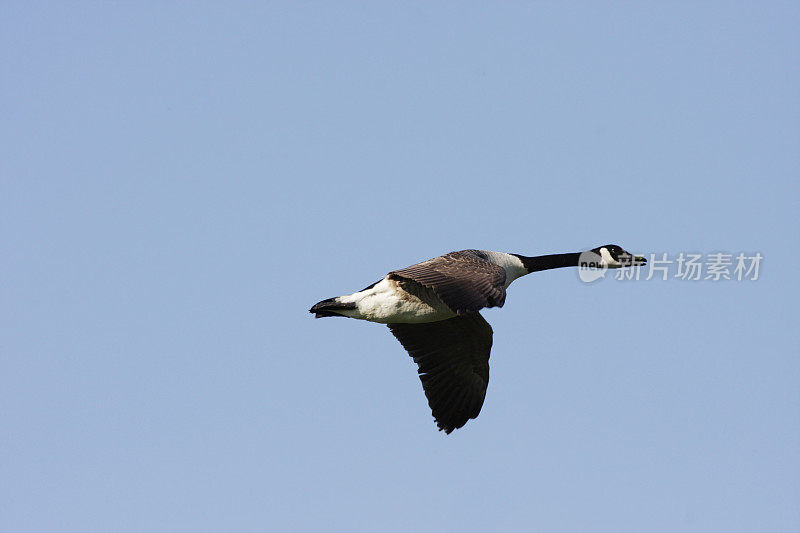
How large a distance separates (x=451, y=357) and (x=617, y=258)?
3.24 meters

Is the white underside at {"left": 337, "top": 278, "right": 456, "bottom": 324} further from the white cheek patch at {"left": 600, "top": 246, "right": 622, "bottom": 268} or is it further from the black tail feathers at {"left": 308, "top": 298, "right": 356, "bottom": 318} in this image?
the white cheek patch at {"left": 600, "top": 246, "right": 622, "bottom": 268}

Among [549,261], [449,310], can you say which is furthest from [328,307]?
[549,261]

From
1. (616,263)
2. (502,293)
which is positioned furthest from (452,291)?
(616,263)

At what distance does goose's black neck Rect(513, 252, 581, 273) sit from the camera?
15492 millimetres

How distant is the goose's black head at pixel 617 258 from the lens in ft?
54.0

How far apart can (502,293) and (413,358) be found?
376cm

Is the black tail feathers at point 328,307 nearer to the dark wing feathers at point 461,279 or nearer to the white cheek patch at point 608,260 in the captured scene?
the dark wing feathers at point 461,279

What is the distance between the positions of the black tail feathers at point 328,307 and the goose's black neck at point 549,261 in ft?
9.91

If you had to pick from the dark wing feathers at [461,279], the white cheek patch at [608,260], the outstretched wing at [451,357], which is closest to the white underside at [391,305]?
the dark wing feathers at [461,279]

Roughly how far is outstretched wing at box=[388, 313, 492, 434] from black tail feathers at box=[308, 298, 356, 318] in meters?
1.85

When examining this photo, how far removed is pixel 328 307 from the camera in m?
14.0

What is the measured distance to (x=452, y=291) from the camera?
39.9 ft

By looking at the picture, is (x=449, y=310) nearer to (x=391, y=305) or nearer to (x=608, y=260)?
(x=391, y=305)

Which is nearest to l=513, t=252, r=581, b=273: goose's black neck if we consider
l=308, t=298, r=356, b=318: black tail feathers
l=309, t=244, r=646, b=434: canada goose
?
l=309, t=244, r=646, b=434: canada goose
